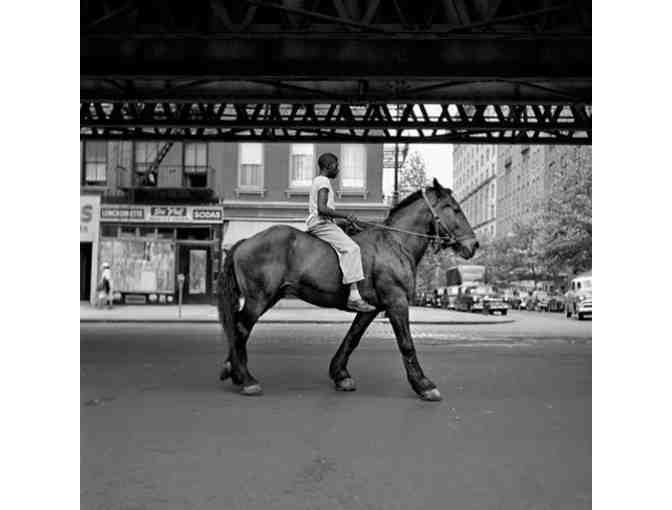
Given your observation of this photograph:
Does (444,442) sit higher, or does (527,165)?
(527,165)

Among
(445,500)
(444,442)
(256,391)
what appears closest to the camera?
(445,500)

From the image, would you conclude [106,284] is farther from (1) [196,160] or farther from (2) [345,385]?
(2) [345,385]

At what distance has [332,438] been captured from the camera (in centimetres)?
554

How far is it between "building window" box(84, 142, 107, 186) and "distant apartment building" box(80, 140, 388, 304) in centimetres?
5

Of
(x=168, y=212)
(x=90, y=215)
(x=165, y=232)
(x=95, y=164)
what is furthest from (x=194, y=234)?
(x=95, y=164)

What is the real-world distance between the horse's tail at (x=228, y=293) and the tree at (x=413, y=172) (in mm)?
35999

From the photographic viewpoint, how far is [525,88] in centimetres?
1450

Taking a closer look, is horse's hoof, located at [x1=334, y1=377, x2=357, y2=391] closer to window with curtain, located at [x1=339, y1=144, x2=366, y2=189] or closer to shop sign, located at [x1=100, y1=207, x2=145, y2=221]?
window with curtain, located at [x1=339, y1=144, x2=366, y2=189]

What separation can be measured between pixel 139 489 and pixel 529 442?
3.04m

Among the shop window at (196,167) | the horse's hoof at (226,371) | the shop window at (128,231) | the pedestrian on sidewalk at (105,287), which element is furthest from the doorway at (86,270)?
the horse's hoof at (226,371)

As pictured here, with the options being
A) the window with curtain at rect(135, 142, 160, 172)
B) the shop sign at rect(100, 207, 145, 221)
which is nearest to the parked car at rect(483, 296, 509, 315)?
the shop sign at rect(100, 207, 145, 221)

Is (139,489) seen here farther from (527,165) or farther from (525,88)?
(527,165)

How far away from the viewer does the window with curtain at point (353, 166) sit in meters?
32.9
